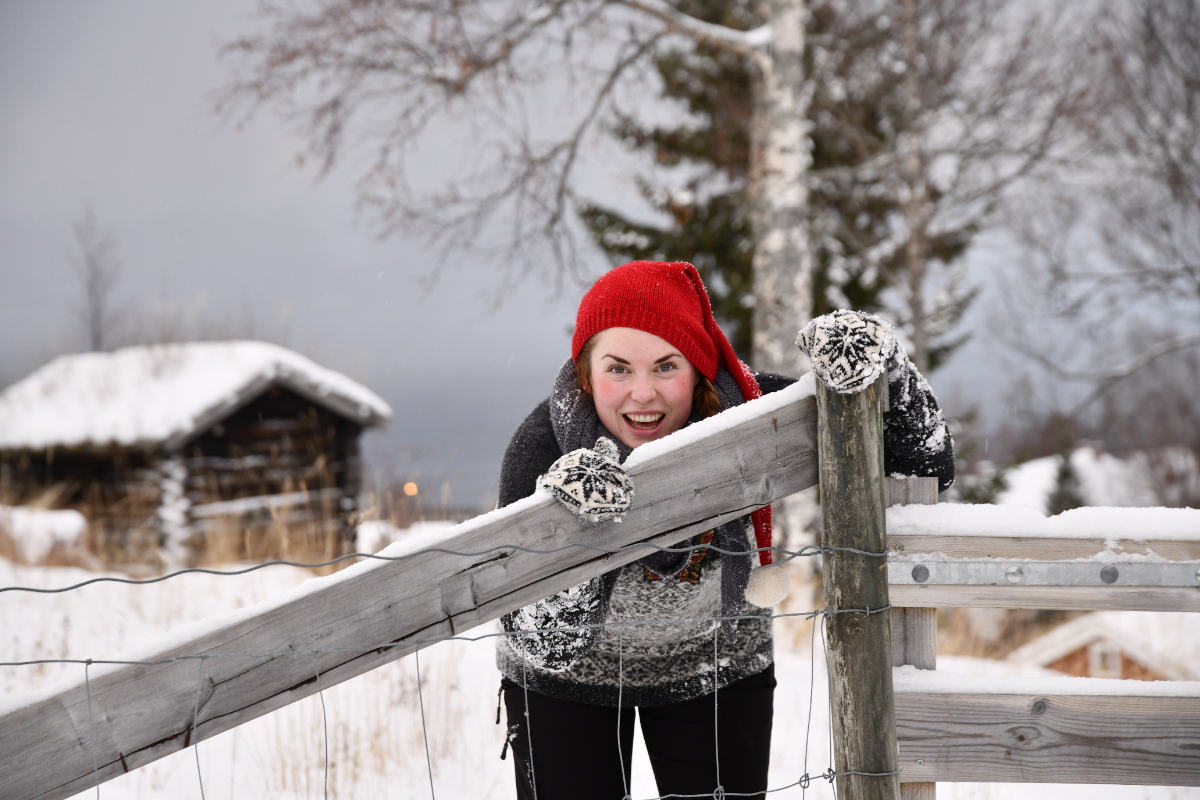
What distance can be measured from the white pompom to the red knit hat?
0.06 metres

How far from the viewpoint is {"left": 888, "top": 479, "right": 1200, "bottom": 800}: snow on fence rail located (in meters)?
1.47

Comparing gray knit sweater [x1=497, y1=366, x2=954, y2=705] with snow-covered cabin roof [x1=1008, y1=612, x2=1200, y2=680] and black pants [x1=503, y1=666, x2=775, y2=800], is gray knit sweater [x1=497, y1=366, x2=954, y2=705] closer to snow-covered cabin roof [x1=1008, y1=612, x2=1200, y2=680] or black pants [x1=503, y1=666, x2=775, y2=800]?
black pants [x1=503, y1=666, x2=775, y2=800]

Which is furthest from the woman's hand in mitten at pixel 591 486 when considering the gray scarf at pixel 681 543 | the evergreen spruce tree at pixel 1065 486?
the evergreen spruce tree at pixel 1065 486

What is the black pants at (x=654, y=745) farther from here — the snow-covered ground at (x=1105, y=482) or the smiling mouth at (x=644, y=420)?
the snow-covered ground at (x=1105, y=482)

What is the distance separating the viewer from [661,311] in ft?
5.52

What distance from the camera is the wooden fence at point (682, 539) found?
124 cm

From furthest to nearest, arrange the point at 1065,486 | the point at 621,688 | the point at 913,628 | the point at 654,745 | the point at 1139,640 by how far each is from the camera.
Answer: the point at 1065,486
the point at 1139,640
the point at 654,745
the point at 621,688
the point at 913,628

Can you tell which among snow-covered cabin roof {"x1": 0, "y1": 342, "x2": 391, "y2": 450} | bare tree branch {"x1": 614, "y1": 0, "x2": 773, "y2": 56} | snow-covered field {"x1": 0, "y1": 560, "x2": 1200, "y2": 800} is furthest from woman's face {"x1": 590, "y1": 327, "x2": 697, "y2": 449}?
snow-covered cabin roof {"x1": 0, "y1": 342, "x2": 391, "y2": 450}

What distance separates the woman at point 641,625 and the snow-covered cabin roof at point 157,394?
24.9ft

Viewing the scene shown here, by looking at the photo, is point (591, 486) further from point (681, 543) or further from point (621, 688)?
point (621, 688)

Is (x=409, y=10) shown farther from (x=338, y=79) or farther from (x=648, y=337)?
(x=648, y=337)

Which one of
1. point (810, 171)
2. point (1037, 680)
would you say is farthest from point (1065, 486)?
point (1037, 680)

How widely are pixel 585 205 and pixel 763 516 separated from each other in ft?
25.3

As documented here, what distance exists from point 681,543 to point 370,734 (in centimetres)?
244
